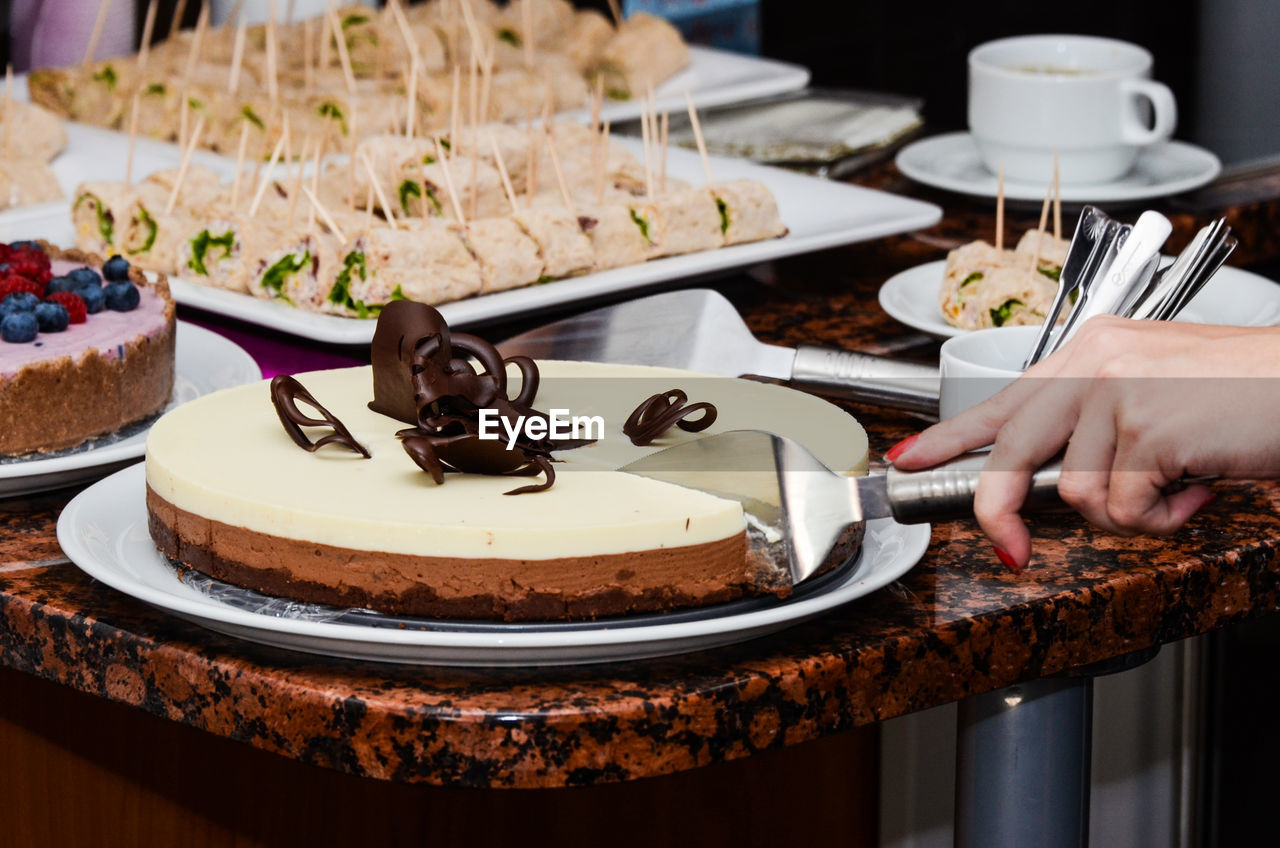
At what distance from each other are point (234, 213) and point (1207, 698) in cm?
133

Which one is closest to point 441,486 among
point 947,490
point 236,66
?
point 947,490

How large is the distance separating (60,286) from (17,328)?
12 centimetres

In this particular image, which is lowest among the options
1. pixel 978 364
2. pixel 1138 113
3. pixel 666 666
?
pixel 666 666

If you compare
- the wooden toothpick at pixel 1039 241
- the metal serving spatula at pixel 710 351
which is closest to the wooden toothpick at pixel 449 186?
the metal serving spatula at pixel 710 351

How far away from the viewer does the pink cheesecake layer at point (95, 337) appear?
1449 mm

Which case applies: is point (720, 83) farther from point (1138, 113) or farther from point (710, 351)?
point (710, 351)

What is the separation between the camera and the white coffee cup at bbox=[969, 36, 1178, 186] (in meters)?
2.36

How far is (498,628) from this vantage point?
107cm

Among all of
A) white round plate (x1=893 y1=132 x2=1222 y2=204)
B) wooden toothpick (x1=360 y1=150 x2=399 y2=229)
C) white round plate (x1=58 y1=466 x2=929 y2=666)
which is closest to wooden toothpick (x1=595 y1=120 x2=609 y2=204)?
wooden toothpick (x1=360 y1=150 x2=399 y2=229)

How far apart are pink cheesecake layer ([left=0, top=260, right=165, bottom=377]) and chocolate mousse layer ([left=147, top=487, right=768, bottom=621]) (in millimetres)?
411

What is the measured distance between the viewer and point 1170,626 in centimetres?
127

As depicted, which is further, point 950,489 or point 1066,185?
point 1066,185

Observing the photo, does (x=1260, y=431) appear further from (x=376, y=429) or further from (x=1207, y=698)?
(x=1207, y=698)

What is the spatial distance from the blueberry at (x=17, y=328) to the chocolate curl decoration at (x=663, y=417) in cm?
60
